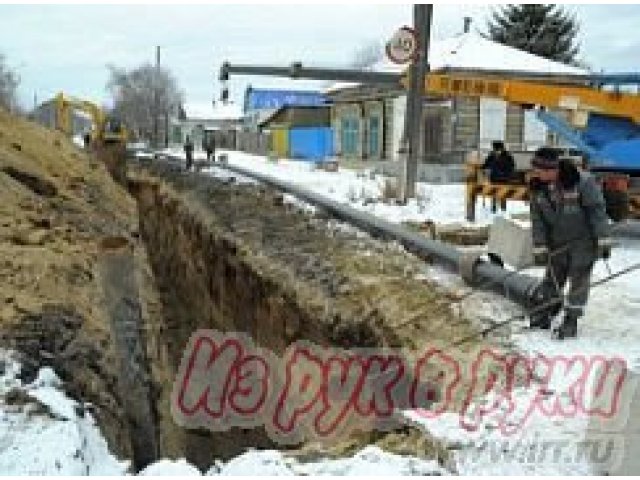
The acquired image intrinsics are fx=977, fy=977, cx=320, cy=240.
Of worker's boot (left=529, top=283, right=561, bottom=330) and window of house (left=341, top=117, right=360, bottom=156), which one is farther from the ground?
window of house (left=341, top=117, right=360, bottom=156)

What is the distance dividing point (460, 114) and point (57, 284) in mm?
23898

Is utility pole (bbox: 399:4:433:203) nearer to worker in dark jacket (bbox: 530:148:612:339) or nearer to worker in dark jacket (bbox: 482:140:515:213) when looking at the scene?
worker in dark jacket (bbox: 482:140:515:213)

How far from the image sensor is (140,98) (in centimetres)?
9662

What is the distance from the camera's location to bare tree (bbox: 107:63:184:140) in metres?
90.2

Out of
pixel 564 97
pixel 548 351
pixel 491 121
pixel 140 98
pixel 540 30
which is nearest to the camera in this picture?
pixel 548 351

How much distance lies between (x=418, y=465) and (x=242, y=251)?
8.56 meters

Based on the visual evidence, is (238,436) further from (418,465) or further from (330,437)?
(418,465)

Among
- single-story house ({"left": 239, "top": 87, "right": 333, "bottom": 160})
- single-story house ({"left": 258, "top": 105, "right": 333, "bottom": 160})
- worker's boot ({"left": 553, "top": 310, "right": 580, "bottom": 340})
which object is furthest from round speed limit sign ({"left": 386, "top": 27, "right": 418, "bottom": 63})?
single-story house ({"left": 258, "top": 105, "right": 333, "bottom": 160})

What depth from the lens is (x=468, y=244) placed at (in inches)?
556

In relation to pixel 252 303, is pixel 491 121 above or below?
above

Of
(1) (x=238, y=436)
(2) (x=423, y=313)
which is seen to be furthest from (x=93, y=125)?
(2) (x=423, y=313)

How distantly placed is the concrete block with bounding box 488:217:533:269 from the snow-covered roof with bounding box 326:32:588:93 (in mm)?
20054

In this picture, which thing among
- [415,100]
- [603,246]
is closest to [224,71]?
[415,100]

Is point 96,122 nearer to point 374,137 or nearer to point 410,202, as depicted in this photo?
point 410,202
